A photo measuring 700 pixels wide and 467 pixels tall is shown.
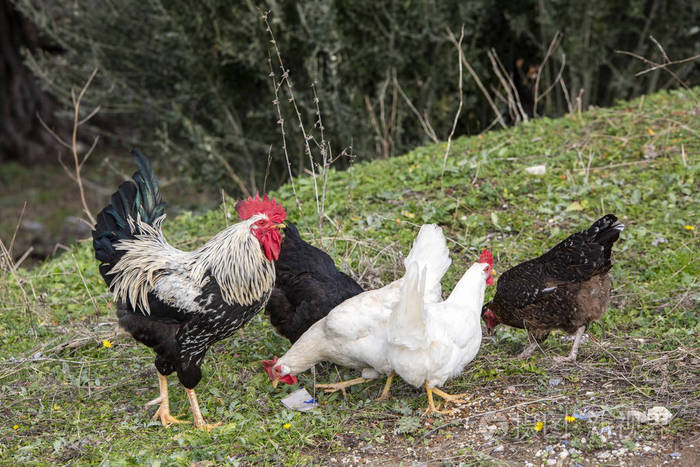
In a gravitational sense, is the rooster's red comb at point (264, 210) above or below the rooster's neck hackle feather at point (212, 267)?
above

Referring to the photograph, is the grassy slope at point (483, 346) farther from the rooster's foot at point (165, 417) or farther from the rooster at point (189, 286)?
the rooster at point (189, 286)

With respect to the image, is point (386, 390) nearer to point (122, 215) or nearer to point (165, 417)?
point (165, 417)

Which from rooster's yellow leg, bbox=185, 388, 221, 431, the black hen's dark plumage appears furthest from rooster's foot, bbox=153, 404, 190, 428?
the black hen's dark plumage

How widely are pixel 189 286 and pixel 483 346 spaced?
7.32 feet

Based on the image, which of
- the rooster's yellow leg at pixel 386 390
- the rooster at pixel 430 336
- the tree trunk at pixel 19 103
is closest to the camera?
the rooster at pixel 430 336

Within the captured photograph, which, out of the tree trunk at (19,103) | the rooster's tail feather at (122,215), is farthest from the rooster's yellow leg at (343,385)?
the tree trunk at (19,103)

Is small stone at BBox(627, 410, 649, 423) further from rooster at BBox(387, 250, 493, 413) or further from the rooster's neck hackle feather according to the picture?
the rooster's neck hackle feather

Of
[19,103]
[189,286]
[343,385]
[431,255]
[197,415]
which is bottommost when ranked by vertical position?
[343,385]

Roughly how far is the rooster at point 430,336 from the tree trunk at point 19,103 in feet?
46.6

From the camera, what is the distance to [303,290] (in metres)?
5.01

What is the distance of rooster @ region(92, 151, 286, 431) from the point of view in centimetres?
427

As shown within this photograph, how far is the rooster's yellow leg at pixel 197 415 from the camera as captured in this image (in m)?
4.26

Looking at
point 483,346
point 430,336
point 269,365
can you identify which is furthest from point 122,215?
point 483,346

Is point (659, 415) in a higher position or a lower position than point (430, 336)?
lower
